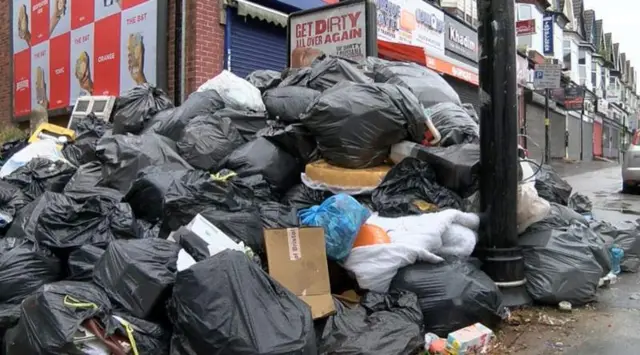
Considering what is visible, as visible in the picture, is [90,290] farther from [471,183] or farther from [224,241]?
[471,183]

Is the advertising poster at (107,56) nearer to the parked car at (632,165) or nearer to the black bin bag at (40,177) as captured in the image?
the black bin bag at (40,177)

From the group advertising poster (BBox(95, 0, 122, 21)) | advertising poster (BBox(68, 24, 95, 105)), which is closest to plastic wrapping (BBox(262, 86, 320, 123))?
advertising poster (BBox(95, 0, 122, 21))

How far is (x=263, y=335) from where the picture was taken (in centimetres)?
239

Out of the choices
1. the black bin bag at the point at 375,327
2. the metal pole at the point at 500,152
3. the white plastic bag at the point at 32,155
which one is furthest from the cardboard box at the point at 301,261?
the white plastic bag at the point at 32,155

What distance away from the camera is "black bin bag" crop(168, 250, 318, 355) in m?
2.39

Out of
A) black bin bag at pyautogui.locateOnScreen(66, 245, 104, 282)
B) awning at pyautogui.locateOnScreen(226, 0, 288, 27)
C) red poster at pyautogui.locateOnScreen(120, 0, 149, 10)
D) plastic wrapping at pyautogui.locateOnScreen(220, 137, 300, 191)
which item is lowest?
black bin bag at pyautogui.locateOnScreen(66, 245, 104, 282)

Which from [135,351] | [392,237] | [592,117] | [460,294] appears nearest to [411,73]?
[392,237]

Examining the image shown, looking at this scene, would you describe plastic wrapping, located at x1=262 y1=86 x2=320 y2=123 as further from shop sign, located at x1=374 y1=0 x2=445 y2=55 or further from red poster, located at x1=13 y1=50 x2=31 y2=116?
red poster, located at x1=13 y1=50 x2=31 y2=116

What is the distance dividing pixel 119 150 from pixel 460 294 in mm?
2703

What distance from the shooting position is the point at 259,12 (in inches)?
316

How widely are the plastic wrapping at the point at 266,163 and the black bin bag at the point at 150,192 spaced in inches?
18.8

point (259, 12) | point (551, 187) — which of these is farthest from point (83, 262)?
point (259, 12)

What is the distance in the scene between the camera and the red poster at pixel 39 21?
1064cm

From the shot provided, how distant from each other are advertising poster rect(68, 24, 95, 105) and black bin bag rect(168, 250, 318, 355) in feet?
25.3
